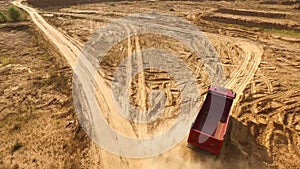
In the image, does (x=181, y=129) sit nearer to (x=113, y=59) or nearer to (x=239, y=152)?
(x=239, y=152)

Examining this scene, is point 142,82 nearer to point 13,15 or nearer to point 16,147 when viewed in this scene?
point 16,147

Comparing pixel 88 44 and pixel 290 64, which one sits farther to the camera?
pixel 88 44

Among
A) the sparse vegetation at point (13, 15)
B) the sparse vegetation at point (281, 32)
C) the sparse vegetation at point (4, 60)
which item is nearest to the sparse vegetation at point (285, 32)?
the sparse vegetation at point (281, 32)

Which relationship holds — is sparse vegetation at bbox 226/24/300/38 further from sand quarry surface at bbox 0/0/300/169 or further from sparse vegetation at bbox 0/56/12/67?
sparse vegetation at bbox 0/56/12/67

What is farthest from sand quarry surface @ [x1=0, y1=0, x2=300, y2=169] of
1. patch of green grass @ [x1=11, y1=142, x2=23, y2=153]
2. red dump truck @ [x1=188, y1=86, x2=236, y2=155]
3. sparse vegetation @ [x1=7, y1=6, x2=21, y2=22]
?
sparse vegetation @ [x1=7, y1=6, x2=21, y2=22]

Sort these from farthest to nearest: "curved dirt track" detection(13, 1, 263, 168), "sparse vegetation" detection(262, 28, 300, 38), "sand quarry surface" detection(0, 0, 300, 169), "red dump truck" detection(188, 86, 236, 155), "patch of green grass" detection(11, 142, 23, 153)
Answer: "sparse vegetation" detection(262, 28, 300, 38)
"red dump truck" detection(188, 86, 236, 155)
"patch of green grass" detection(11, 142, 23, 153)
"sand quarry surface" detection(0, 0, 300, 169)
"curved dirt track" detection(13, 1, 263, 168)

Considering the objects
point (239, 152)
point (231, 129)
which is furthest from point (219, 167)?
point (231, 129)
